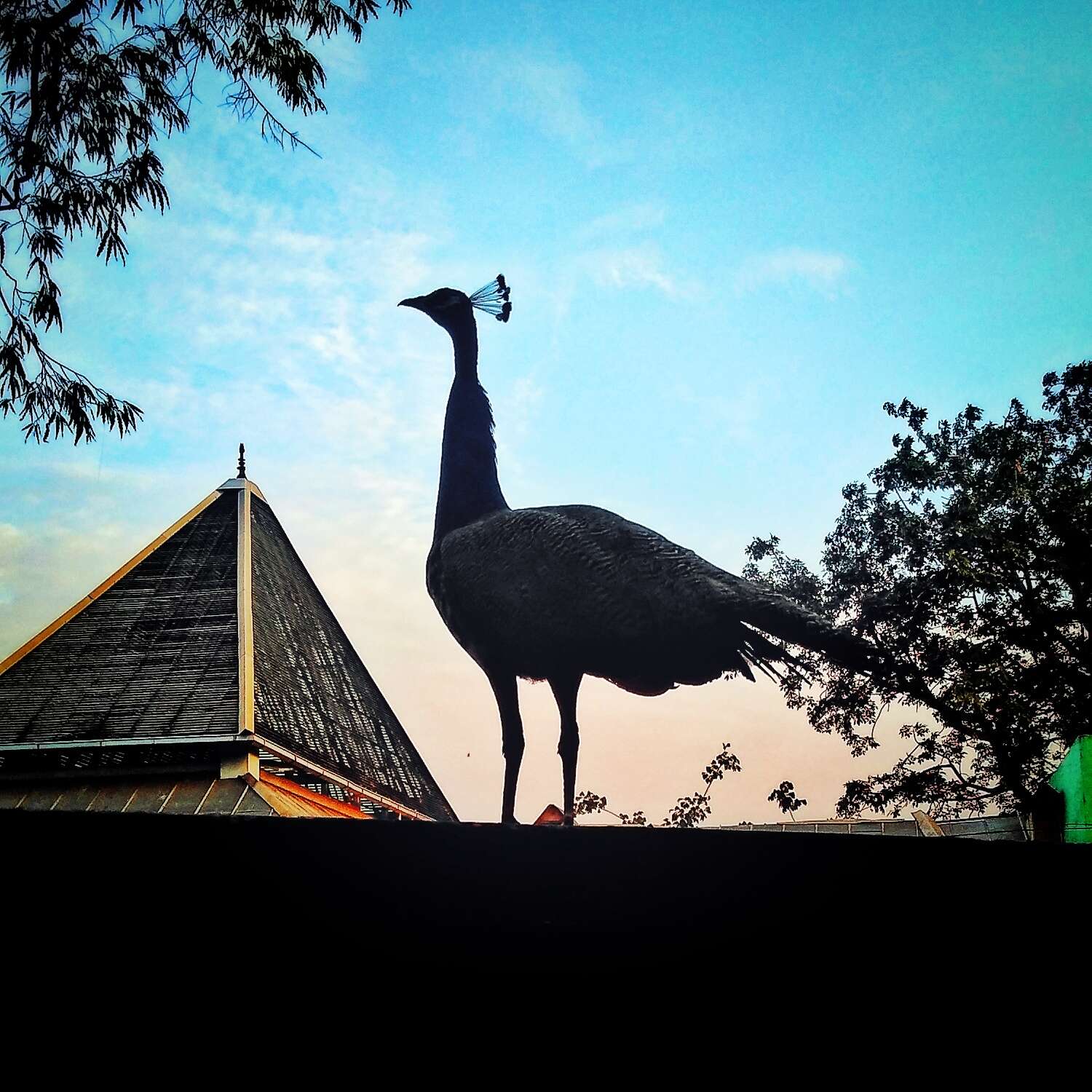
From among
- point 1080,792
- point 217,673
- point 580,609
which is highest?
point 217,673

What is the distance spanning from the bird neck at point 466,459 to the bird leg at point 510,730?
2.63 ft

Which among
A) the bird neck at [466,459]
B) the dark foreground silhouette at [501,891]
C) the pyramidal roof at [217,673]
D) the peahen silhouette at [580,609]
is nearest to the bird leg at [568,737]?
the peahen silhouette at [580,609]

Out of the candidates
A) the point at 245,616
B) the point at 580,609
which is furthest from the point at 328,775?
the point at 580,609

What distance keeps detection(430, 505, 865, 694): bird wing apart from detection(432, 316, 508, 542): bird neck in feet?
1.15

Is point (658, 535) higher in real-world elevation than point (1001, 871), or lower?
higher

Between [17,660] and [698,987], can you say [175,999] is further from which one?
[17,660]

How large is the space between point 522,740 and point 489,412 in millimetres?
1826

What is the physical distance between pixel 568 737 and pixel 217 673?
61.6ft

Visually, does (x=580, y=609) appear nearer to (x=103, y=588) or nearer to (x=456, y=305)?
(x=456, y=305)

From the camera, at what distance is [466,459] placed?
190 inches

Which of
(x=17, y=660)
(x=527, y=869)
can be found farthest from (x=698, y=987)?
(x=17, y=660)

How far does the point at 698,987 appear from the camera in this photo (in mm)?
1385

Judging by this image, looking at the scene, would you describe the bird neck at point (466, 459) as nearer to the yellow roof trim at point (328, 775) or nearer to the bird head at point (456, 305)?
the bird head at point (456, 305)

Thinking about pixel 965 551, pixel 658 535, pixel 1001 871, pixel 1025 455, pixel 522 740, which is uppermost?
pixel 1025 455
